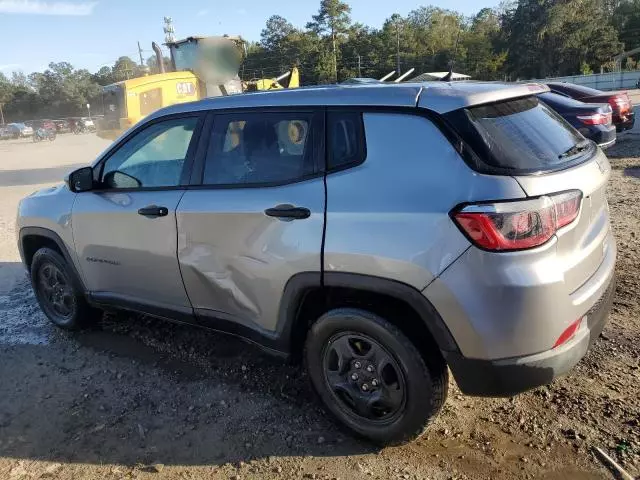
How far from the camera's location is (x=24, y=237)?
181 inches

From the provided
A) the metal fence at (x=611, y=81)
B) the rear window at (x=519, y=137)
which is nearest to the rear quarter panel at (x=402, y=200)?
the rear window at (x=519, y=137)

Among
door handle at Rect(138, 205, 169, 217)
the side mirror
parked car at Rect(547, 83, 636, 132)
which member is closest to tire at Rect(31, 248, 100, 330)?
the side mirror

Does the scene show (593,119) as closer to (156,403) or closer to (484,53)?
(156,403)

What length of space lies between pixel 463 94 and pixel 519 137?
332mm

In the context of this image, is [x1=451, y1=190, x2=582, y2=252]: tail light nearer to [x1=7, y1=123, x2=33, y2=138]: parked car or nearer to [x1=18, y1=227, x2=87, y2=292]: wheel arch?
[x1=18, y1=227, x2=87, y2=292]: wheel arch

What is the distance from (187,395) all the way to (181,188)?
4.32 ft

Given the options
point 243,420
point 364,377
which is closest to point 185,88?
point 243,420

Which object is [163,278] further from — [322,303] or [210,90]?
[210,90]

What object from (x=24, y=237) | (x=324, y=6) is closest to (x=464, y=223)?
(x=24, y=237)

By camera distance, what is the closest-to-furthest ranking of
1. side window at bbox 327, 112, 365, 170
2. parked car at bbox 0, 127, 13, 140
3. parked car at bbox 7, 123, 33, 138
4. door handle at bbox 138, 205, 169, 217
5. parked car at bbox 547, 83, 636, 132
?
side window at bbox 327, 112, 365, 170 → door handle at bbox 138, 205, 169, 217 → parked car at bbox 547, 83, 636, 132 → parked car at bbox 7, 123, 33, 138 → parked car at bbox 0, 127, 13, 140

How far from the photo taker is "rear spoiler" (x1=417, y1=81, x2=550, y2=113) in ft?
8.34

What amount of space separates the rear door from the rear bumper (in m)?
0.84

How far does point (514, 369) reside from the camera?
2.42 metres

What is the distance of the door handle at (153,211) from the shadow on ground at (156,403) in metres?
1.13
